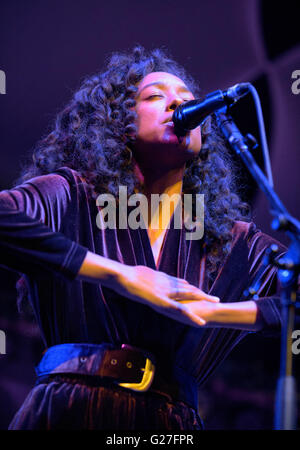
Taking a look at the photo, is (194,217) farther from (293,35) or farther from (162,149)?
(293,35)

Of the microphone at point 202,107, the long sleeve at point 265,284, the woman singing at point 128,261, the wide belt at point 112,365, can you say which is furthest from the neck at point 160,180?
the wide belt at point 112,365

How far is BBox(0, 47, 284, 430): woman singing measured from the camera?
1.31 m

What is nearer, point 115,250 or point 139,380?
point 139,380

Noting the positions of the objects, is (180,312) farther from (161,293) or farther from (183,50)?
(183,50)

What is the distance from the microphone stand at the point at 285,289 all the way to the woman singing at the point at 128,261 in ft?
0.82

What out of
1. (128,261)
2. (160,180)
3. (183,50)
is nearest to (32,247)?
(128,261)

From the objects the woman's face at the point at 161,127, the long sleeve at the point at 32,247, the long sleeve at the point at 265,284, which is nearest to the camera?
the long sleeve at the point at 32,247

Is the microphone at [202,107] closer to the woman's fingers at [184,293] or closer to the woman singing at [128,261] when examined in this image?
the woman singing at [128,261]

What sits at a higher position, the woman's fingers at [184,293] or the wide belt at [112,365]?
the woman's fingers at [184,293]

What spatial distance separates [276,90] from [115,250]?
3.53 feet

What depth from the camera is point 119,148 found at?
168 cm

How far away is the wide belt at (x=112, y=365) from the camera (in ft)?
4.35

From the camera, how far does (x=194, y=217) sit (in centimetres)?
171
